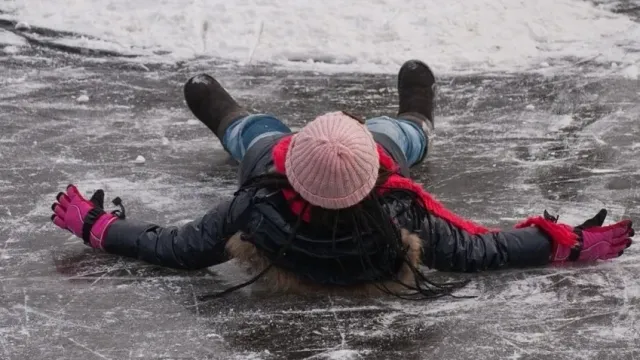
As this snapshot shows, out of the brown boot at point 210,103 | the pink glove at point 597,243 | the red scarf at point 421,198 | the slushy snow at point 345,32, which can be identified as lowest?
the pink glove at point 597,243

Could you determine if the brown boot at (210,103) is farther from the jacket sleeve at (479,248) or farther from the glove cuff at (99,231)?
the jacket sleeve at (479,248)

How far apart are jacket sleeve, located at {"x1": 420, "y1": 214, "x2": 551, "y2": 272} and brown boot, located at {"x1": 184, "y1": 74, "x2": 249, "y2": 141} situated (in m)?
1.64

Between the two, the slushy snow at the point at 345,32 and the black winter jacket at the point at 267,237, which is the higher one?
the slushy snow at the point at 345,32

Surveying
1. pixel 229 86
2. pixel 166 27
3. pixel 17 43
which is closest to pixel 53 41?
pixel 17 43

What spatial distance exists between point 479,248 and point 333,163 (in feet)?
3.07

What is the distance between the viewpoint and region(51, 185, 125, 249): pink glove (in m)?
4.02

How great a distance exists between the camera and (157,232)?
397 cm

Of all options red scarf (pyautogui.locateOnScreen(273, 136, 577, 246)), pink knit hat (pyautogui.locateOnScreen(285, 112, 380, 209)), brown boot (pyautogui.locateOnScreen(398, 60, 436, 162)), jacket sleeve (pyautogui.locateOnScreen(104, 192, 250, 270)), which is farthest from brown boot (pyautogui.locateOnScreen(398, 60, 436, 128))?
pink knit hat (pyautogui.locateOnScreen(285, 112, 380, 209))

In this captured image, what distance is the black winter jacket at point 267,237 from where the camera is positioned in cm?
357

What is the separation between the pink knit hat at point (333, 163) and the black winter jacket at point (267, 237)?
0.73 feet

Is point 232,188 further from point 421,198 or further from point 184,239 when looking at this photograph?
point 421,198

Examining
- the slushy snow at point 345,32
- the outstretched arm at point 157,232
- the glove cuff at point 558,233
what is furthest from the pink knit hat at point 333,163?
the slushy snow at point 345,32

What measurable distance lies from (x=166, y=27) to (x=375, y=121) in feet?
9.94

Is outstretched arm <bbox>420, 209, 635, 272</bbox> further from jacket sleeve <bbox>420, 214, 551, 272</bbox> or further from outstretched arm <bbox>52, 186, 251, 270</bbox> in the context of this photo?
outstretched arm <bbox>52, 186, 251, 270</bbox>
